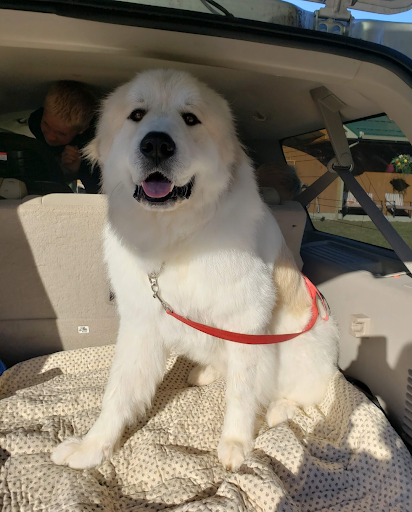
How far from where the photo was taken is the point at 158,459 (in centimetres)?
143

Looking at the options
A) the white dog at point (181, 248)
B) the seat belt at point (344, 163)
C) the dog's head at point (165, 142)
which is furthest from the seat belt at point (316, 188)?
the dog's head at point (165, 142)

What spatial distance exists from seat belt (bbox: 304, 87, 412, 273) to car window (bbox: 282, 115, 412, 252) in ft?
0.43

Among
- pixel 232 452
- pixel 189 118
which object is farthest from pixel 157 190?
pixel 232 452

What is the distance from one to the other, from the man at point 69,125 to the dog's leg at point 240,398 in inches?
60.1

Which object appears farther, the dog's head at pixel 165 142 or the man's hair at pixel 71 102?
the man's hair at pixel 71 102

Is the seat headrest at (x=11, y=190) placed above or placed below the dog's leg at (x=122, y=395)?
above

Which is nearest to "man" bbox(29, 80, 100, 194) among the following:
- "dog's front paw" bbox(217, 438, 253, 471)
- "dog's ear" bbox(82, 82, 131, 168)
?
"dog's ear" bbox(82, 82, 131, 168)

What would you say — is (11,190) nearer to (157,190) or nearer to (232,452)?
(157,190)

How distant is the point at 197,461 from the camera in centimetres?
143

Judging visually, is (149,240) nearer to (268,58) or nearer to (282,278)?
(282,278)

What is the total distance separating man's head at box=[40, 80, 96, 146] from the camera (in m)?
2.11

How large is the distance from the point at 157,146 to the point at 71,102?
1.30 m

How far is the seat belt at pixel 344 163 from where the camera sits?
1.84 metres

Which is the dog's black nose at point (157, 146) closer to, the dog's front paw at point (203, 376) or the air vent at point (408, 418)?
the dog's front paw at point (203, 376)
